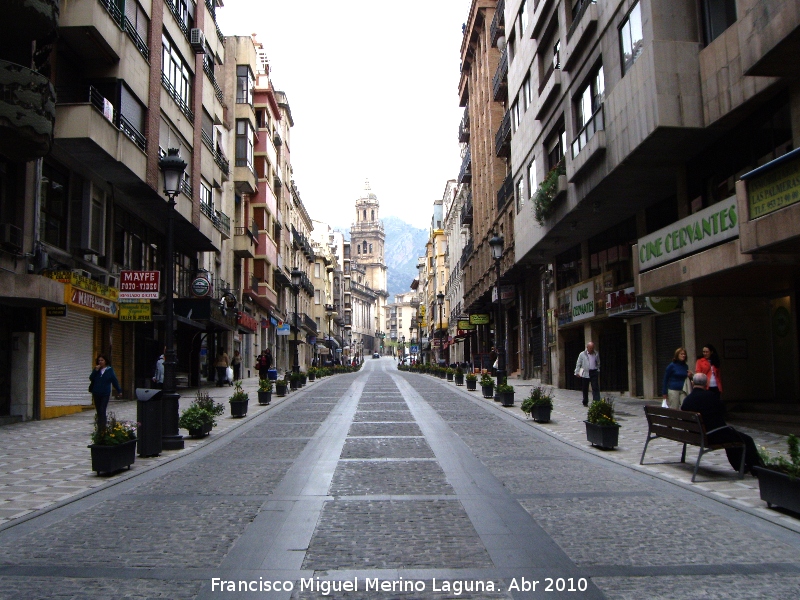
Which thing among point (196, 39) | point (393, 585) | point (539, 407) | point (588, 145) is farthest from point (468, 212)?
point (393, 585)

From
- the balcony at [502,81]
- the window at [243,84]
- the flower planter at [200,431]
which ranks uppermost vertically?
the window at [243,84]

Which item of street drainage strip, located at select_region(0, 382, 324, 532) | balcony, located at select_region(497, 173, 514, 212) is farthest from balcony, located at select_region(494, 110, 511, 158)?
street drainage strip, located at select_region(0, 382, 324, 532)

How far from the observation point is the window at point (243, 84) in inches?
1638

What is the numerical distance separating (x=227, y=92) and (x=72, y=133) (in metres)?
23.8

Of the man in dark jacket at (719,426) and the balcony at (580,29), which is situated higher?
the balcony at (580,29)

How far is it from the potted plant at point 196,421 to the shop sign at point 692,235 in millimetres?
10890

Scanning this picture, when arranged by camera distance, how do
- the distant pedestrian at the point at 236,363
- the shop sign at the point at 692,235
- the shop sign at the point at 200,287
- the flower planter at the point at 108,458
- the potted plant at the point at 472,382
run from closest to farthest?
the flower planter at the point at 108,458, the shop sign at the point at 692,235, the shop sign at the point at 200,287, the potted plant at the point at 472,382, the distant pedestrian at the point at 236,363

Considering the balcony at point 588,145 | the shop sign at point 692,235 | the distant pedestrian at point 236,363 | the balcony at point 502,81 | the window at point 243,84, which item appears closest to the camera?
the shop sign at point 692,235

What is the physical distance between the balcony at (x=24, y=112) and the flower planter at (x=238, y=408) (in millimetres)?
7400

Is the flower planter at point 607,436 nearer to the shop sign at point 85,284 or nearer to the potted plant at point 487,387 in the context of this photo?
the potted plant at point 487,387

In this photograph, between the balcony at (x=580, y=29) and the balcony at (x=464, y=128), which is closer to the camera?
the balcony at (x=580, y=29)

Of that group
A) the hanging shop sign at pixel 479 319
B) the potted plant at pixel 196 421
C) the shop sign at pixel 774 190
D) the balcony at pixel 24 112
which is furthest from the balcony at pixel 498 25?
the potted plant at pixel 196 421

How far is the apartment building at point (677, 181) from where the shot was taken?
43.4ft

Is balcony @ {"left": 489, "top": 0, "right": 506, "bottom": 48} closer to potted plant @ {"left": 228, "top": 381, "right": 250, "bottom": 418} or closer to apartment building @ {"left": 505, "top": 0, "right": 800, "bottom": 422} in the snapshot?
apartment building @ {"left": 505, "top": 0, "right": 800, "bottom": 422}
